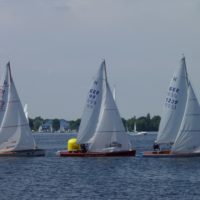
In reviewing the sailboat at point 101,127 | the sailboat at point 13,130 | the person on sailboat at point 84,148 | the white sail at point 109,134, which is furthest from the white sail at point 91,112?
the sailboat at point 13,130

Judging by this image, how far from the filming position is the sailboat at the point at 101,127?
290 feet

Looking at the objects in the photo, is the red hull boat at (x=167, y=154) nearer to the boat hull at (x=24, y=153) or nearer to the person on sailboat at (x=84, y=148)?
the person on sailboat at (x=84, y=148)

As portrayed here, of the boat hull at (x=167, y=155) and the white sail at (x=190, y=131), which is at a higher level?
the white sail at (x=190, y=131)

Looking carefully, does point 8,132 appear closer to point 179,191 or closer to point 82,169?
point 82,169

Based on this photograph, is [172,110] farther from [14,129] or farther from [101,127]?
[14,129]

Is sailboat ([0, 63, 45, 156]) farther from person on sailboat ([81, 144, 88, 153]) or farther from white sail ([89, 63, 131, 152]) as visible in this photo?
white sail ([89, 63, 131, 152])

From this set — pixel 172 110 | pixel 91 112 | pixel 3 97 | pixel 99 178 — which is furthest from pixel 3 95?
pixel 99 178

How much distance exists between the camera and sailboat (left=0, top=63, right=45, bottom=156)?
89562 millimetres

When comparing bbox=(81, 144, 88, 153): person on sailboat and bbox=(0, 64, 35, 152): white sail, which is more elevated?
bbox=(0, 64, 35, 152): white sail

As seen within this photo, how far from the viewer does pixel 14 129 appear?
89750 millimetres

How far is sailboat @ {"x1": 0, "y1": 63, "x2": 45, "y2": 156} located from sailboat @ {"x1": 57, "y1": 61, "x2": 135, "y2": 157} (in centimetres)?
429

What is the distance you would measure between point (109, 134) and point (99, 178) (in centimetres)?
1968

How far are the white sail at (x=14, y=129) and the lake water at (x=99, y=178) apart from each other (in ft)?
5.93

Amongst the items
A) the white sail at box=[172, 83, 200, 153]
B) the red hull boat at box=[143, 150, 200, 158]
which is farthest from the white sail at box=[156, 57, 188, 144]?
the white sail at box=[172, 83, 200, 153]
